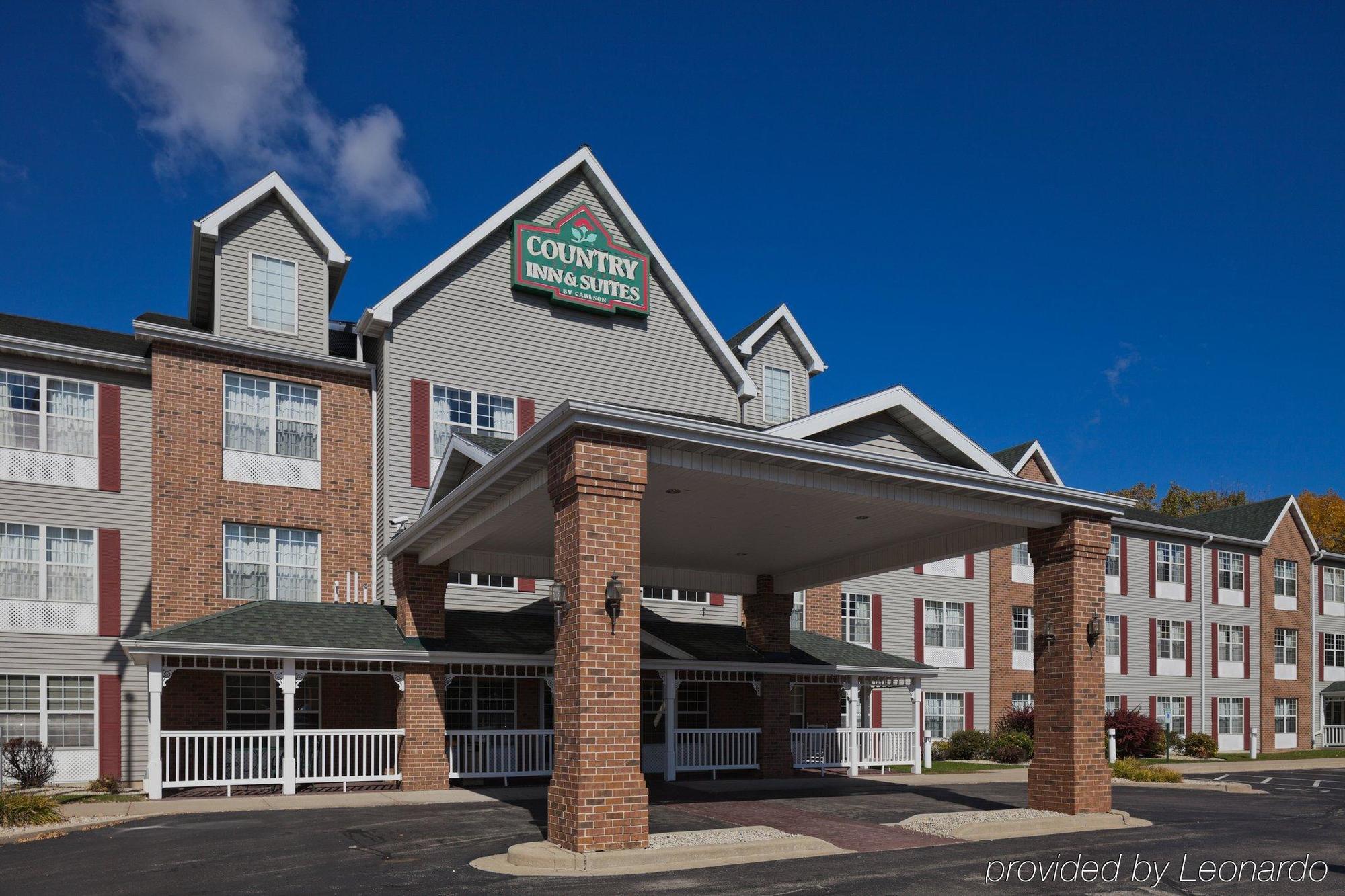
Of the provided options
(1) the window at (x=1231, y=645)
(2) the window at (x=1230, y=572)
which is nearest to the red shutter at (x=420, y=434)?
(2) the window at (x=1230, y=572)

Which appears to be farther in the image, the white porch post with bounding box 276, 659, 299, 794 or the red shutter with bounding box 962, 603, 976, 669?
the red shutter with bounding box 962, 603, 976, 669

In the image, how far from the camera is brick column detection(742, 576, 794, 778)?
82.2 feet

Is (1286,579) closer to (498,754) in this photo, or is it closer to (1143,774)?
(1143,774)

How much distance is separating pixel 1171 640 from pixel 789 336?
69.5ft

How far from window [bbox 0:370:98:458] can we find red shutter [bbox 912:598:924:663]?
2430cm

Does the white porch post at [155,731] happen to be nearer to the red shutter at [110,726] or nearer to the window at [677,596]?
the red shutter at [110,726]

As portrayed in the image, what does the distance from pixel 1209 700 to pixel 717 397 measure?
26.3 metres

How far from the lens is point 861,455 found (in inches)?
592

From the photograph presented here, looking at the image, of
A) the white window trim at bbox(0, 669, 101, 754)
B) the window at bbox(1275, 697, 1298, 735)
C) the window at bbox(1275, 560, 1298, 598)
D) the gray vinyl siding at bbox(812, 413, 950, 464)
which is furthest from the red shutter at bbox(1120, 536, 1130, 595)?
the white window trim at bbox(0, 669, 101, 754)

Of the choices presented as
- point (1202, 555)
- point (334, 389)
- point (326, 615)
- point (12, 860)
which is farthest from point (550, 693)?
point (1202, 555)

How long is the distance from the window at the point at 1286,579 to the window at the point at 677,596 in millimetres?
29763

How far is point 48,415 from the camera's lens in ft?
74.4

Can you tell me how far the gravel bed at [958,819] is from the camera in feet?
49.7

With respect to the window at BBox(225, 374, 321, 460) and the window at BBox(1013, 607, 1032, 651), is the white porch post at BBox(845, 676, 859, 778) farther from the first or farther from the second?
the window at BBox(225, 374, 321, 460)
